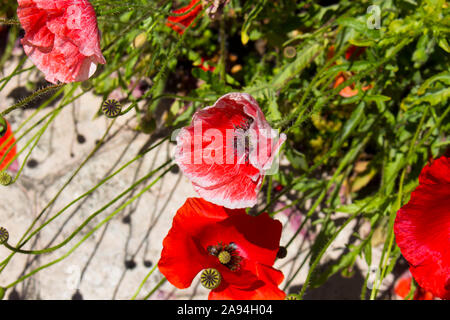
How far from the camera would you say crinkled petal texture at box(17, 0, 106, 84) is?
2.53ft

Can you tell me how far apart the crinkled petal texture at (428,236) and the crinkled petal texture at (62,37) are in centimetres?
57

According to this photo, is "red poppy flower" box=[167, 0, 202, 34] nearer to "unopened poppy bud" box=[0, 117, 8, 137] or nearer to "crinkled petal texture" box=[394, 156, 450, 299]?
"unopened poppy bud" box=[0, 117, 8, 137]

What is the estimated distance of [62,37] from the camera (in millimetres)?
820

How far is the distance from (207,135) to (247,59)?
29.1 inches

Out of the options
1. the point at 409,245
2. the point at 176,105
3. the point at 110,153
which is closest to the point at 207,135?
the point at 409,245

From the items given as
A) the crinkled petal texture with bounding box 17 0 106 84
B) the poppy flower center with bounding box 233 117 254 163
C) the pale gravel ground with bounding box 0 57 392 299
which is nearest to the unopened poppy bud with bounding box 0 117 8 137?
the crinkled petal texture with bounding box 17 0 106 84

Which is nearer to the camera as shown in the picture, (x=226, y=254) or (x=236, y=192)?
A: (x=236, y=192)

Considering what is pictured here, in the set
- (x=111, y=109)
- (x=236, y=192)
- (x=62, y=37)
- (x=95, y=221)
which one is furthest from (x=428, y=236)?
(x=95, y=221)

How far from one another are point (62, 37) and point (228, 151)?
356 mm

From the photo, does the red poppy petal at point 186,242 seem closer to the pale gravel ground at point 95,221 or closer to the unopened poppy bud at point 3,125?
the unopened poppy bud at point 3,125

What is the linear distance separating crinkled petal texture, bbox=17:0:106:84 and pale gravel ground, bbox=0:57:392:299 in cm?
62

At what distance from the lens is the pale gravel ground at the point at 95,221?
1.34m

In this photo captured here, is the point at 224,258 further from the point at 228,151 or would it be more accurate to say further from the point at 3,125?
the point at 3,125

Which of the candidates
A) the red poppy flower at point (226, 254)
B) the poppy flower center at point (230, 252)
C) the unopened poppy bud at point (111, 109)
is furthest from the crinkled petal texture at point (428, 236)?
the unopened poppy bud at point (111, 109)
